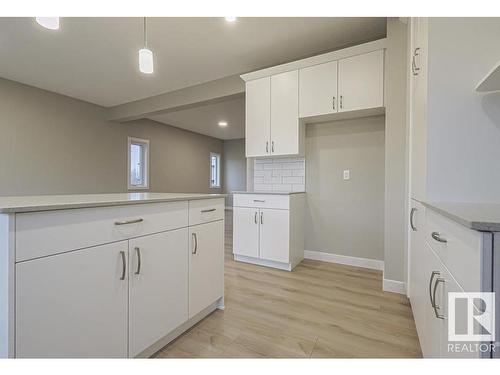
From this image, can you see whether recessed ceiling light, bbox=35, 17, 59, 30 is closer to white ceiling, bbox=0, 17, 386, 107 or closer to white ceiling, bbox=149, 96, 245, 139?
white ceiling, bbox=0, 17, 386, 107

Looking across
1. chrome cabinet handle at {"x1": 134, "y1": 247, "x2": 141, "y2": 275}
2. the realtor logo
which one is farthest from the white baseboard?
chrome cabinet handle at {"x1": 134, "y1": 247, "x2": 141, "y2": 275}

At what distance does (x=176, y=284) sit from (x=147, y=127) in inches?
202

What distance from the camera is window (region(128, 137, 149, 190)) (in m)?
5.56

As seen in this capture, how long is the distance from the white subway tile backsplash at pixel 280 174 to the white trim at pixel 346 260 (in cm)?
86

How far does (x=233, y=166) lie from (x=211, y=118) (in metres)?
2.81

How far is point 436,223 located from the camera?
3.35ft

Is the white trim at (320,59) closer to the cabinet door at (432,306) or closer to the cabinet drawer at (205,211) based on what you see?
the cabinet drawer at (205,211)

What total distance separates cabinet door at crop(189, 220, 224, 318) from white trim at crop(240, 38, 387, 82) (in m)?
2.04

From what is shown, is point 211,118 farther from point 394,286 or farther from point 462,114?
point 462,114

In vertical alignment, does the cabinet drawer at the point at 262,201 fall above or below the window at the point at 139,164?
below

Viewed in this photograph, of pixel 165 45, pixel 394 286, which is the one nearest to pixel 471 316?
pixel 394 286

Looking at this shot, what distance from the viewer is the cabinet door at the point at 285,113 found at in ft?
9.29

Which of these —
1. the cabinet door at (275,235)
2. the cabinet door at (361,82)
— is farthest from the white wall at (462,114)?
the cabinet door at (275,235)
